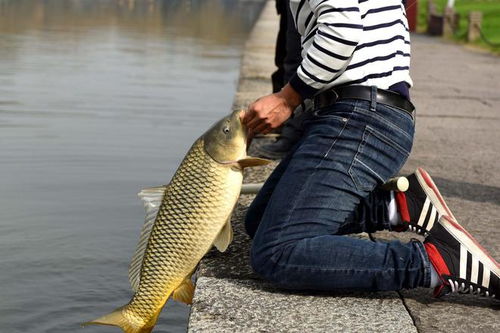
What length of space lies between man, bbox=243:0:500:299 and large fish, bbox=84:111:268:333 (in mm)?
Answer: 118

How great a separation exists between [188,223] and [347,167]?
58cm

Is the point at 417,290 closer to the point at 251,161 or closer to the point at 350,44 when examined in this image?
the point at 251,161

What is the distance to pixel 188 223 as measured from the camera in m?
3.65

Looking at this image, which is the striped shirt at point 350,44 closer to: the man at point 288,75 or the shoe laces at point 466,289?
the shoe laces at point 466,289

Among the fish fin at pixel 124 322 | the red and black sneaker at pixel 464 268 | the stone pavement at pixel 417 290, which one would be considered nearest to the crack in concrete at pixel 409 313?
the stone pavement at pixel 417 290

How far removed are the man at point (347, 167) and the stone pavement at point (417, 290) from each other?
84mm

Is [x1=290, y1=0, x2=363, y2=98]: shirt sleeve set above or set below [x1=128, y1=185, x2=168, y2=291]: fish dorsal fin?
above

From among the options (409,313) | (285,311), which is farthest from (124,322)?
(409,313)

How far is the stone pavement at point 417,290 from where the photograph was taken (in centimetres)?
346

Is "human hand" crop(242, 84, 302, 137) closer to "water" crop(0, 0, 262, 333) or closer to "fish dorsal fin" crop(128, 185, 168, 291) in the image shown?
"fish dorsal fin" crop(128, 185, 168, 291)

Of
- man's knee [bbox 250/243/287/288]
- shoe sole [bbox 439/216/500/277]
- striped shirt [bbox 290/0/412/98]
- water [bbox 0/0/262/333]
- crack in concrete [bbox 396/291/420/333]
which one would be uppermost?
striped shirt [bbox 290/0/412/98]

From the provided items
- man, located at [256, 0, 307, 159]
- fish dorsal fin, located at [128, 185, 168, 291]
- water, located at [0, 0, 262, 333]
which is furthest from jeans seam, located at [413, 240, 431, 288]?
man, located at [256, 0, 307, 159]

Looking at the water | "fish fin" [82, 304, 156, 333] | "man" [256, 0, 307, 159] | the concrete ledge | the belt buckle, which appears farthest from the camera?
"man" [256, 0, 307, 159]

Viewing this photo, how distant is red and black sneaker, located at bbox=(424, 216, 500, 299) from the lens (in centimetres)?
362
